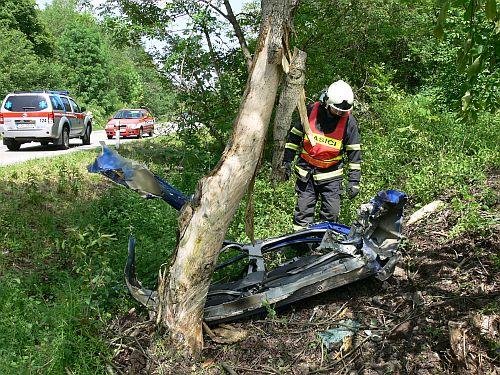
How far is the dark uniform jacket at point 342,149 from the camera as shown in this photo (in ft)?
17.2

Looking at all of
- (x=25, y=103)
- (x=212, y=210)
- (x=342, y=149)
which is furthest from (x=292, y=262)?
(x=25, y=103)

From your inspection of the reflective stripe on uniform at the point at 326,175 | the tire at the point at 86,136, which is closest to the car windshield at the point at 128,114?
the tire at the point at 86,136

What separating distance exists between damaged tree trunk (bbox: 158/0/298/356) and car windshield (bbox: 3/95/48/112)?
1280 centimetres

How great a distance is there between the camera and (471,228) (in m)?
4.59

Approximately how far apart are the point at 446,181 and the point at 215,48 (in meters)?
4.94

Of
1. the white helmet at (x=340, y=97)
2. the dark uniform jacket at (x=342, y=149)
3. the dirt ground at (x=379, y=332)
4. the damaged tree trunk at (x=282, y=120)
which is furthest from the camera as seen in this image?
the damaged tree trunk at (x=282, y=120)

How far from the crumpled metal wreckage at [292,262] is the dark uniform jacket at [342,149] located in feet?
3.45

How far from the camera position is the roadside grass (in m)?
3.84

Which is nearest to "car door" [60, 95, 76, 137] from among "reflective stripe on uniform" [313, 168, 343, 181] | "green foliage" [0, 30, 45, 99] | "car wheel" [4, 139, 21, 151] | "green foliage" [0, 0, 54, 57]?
"car wheel" [4, 139, 21, 151]

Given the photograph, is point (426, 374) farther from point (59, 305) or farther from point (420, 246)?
point (59, 305)

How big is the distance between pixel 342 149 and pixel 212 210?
2.29 meters

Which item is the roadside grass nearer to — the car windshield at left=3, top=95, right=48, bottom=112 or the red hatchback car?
the car windshield at left=3, top=95, right=48, bottom=112

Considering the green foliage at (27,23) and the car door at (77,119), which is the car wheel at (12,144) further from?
the green foliage at (27,23)

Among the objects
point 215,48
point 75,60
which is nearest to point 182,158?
point 215,48
